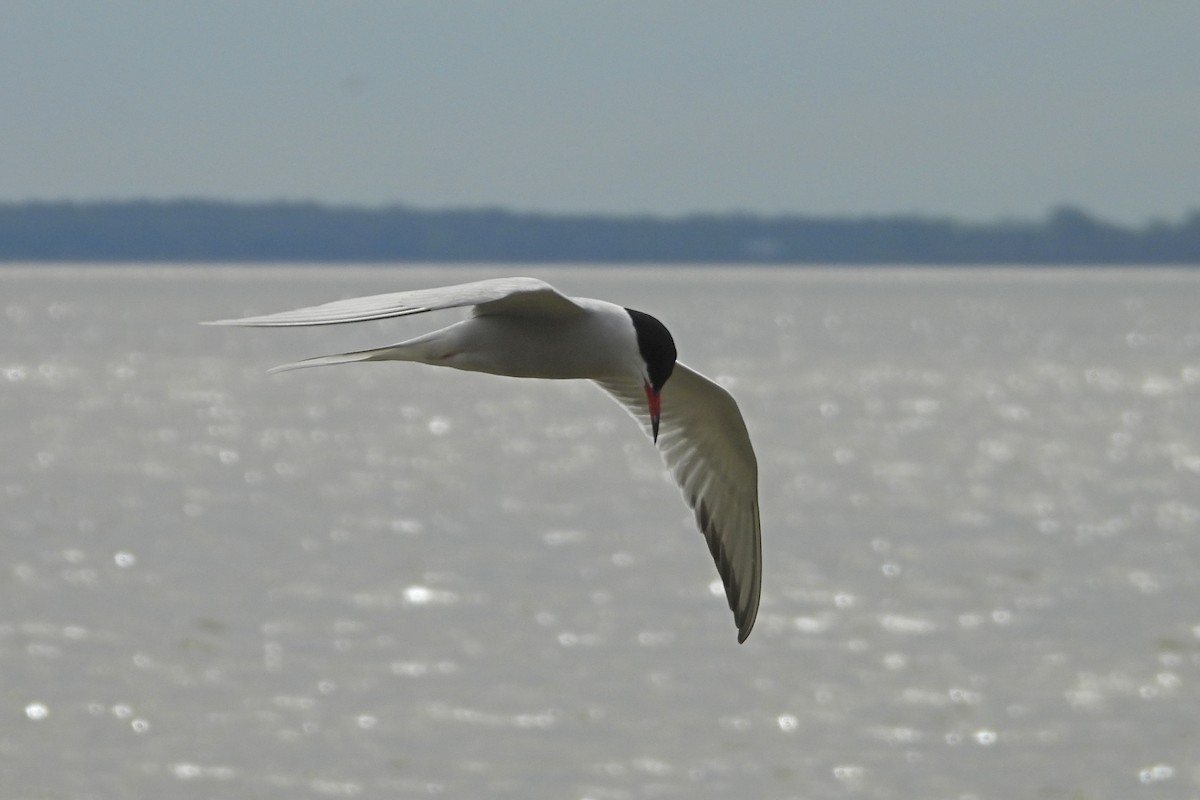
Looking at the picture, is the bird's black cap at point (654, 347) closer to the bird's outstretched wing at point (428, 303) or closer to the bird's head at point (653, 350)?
the bird's head at point (653, 350)

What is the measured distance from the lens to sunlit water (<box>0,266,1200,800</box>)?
88.2 ft

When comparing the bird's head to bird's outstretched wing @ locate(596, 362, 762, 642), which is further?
bird's outstretched wing @ locate(596, 362, 762, 642)

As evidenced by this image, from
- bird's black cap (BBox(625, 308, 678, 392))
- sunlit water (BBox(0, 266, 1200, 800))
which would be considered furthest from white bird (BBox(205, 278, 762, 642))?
sunlit water (BBox(0, 266, 1200, 800))

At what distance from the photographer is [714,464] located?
11172 millimetres

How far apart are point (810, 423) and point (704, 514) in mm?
73745

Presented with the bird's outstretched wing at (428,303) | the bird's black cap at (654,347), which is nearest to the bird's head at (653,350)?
the bird's black cap at (654,347)

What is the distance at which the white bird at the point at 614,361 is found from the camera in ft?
25.6

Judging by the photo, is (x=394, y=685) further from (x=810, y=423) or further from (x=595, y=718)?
(x=810, y=423)

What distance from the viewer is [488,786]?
25.2 m

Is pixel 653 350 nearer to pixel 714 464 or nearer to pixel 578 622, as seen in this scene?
pixel 714 464

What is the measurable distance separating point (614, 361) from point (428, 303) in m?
1.54

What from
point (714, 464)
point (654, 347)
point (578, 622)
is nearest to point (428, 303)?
point (654, 347)

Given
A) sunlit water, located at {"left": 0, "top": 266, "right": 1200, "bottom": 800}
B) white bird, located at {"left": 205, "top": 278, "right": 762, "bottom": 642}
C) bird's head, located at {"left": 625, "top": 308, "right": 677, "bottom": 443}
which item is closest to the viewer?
white bird, located at {"left": 205, "top": 278, "right": 762, "bottom": 642}

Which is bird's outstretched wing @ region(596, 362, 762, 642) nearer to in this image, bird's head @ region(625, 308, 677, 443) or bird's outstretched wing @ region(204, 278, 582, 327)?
bird's head @ region(625, 308, 677, 443)
